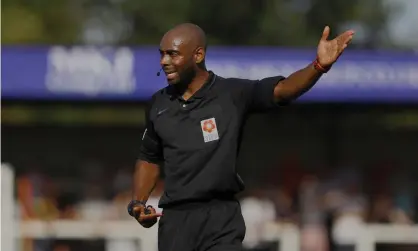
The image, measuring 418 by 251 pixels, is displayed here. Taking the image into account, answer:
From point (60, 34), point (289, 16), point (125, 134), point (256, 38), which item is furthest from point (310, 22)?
point (125, 134)

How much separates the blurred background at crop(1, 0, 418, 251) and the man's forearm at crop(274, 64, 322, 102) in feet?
22.0

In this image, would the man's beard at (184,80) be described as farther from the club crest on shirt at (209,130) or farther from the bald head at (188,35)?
the club crest on shirt at (209,130)

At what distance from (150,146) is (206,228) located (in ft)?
2.44

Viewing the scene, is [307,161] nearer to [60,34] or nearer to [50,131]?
[50,131]

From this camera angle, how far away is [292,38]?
104ft

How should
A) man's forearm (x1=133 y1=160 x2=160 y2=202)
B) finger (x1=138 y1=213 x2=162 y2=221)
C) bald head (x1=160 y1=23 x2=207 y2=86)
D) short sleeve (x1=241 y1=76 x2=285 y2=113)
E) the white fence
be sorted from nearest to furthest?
short sleeve (x1=241 y1=76 x2=285 y2=113) → bald head (x1=160 y1=23 x2=207 y2=86) → finger (x1=138 y1=213 x2=162 y2=221) → man's forearm (x1=133 y1=160 x2=160 y2=202) → the white fence

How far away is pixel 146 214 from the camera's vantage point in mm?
6844

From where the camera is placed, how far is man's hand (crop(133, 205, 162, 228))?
682 cm

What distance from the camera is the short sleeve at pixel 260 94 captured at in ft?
21.6

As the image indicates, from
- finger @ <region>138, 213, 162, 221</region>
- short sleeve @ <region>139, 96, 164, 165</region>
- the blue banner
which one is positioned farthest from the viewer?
the blue banner

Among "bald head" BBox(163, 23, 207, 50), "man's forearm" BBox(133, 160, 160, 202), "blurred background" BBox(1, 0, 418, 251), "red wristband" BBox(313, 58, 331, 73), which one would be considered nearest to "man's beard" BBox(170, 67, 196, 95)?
"bald head" BBox(163, 23, 207, 50)

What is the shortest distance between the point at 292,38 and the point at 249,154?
52.5ft

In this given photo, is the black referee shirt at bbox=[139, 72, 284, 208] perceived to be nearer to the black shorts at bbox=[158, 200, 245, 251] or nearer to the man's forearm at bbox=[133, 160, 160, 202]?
the black shorts at bbox=[158, 200, 245, 251]

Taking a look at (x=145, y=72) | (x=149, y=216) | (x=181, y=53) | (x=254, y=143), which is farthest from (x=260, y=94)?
(x=254, y=143)
